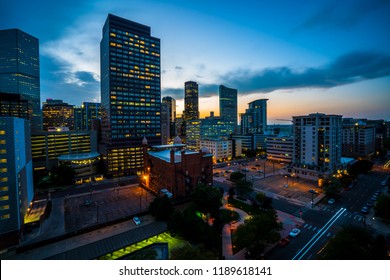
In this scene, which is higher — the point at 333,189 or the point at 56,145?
the point at 56,145

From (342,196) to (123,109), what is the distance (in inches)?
3126

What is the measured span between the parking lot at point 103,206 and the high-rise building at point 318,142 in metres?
58.0

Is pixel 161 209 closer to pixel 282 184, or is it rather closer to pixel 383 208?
pixel 383 208

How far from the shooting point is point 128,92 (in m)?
77.0

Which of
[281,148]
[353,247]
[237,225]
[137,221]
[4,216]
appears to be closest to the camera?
[353,247]

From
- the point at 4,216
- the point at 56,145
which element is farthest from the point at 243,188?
the point at 56,145

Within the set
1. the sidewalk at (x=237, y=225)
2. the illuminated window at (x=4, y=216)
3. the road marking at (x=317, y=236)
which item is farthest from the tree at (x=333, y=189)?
the illuminated window at (x=4, y=216)

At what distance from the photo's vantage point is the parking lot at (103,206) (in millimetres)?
36312

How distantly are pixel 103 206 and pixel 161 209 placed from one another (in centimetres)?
1959

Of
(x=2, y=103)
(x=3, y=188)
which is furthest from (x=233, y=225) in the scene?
(x=2, y=103)

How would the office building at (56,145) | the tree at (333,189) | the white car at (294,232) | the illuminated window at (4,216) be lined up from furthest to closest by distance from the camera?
the office building at (56,145)
the tree at (333,189)
the white car at (294,232)
the illuminated window at (4,216)

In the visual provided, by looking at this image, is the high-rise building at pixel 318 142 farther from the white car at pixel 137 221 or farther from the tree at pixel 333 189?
the white car at pixel 137 221

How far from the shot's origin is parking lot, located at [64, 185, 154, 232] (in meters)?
36.3

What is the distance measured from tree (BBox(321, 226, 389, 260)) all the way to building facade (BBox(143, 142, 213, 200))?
86.8 ft
